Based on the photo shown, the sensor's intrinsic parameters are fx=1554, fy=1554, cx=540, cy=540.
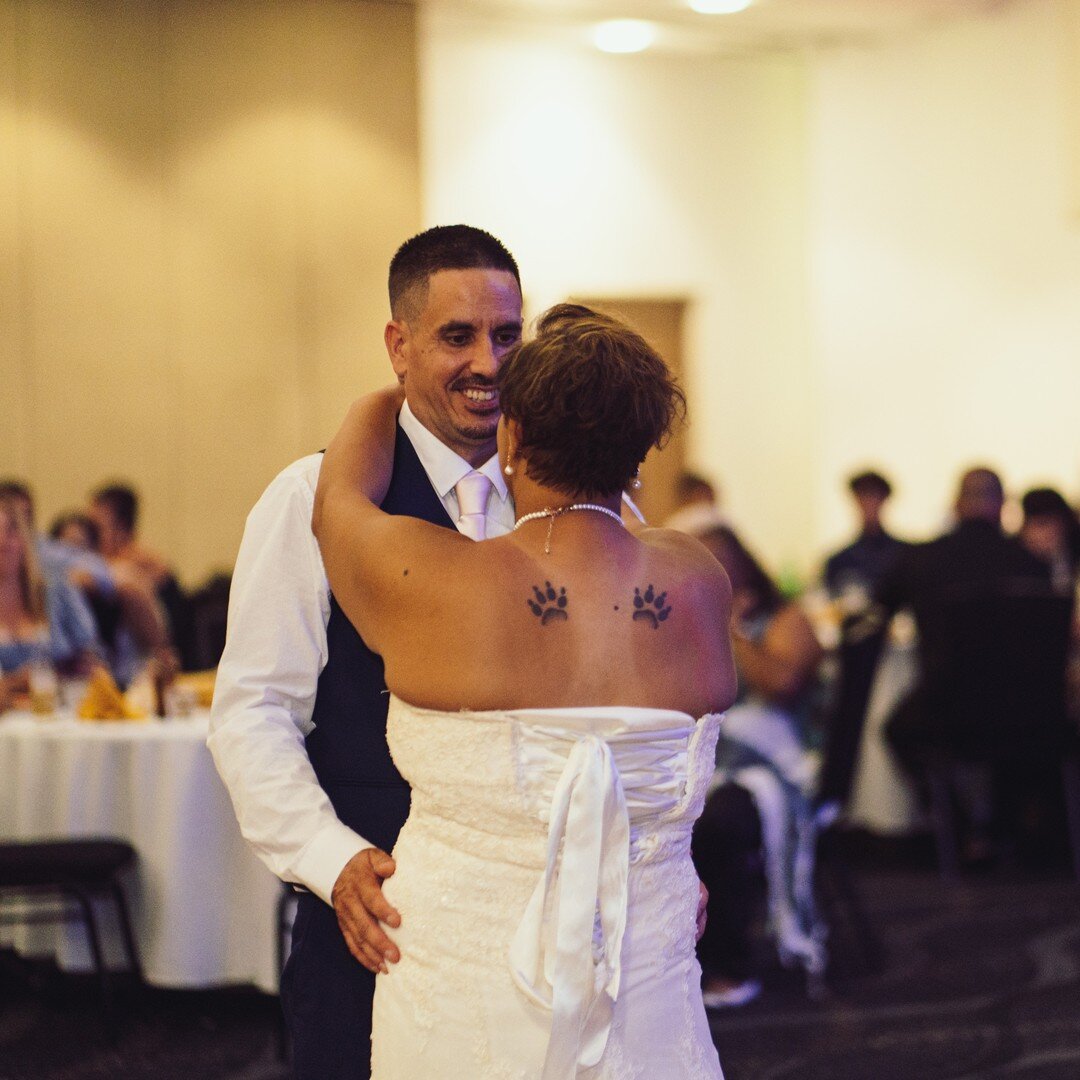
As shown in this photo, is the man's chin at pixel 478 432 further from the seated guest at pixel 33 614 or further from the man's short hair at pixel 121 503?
the man's short hair at pixel 121 503

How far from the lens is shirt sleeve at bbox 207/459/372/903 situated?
1814mm

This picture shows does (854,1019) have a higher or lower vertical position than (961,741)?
lower

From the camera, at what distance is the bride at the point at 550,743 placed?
5.30ft

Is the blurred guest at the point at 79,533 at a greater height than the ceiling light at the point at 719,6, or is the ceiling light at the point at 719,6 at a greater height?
the ceiling light at the point at 719,6

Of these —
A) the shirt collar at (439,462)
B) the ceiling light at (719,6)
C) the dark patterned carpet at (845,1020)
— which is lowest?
the dark patterned carpet at (845,1020)

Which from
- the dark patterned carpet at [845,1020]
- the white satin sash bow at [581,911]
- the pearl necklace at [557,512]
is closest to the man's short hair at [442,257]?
the pearl necklace at [557,512]

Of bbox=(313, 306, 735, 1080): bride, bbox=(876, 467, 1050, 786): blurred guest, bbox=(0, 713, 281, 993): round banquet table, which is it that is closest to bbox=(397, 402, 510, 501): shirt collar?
bbox=(313, 306, 735, 1080): bride

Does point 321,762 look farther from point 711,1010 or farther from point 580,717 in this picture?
point 711,1010

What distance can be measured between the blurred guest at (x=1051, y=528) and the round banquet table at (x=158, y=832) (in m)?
4.04

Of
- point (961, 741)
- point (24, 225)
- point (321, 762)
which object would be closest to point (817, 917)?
point (961, 741)

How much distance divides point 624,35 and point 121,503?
4467mm

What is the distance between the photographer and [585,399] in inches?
63.5

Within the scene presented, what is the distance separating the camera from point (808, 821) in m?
4.64

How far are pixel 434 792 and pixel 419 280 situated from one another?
0.74 metres
